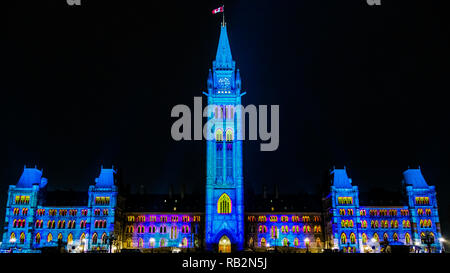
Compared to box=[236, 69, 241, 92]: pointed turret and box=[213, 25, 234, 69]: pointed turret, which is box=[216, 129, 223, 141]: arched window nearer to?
box=[236, 69, 241, 92]: pointed turret

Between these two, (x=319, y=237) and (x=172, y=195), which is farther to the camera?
(x=172, y=195)

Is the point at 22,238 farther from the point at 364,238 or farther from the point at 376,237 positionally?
the point at 376,237

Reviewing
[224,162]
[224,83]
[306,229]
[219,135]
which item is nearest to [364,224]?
[306,229]

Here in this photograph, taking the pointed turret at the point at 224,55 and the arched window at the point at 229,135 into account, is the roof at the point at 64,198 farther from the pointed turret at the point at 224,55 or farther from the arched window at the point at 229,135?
the pointed turret at the point at 224,55

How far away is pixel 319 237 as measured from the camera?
104 metres

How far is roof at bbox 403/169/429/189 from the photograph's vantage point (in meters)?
101

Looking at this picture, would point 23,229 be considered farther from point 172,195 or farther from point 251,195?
point 251,195

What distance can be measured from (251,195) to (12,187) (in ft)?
184

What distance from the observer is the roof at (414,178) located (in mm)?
101062

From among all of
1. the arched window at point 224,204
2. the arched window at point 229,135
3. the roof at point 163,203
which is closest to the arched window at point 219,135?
the arched window at point 229,135

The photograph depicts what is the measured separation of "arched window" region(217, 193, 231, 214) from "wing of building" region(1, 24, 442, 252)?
214mm

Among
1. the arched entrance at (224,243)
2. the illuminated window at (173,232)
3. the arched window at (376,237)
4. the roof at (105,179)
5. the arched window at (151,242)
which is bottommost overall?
the arched entrance at (224,243)
